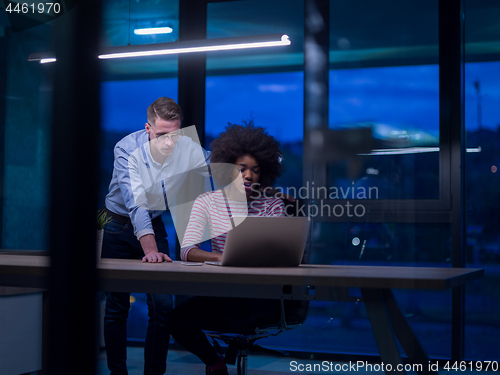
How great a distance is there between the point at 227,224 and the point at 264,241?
1.86ft

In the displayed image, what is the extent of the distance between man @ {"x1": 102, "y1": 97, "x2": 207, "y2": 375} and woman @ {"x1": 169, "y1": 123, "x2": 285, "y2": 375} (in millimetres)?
290

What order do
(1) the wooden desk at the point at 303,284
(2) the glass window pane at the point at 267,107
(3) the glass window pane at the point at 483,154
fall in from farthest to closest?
(2) the glass window pane at the point at 267,107 → (3) the glass window pane at the point at 483,154 → (1) the wooden desk at the point at 303,284

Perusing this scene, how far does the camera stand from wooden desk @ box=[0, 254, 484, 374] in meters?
1.36

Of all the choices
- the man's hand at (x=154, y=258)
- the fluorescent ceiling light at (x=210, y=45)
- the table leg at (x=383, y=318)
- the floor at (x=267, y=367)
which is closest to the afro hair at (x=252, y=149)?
the man's hand at (x=154, y=258)

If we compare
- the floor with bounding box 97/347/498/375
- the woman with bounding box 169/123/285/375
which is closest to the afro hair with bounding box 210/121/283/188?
the woman with bounding box 169/123/285/375

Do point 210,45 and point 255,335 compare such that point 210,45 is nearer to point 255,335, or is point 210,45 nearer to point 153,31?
point 153,31

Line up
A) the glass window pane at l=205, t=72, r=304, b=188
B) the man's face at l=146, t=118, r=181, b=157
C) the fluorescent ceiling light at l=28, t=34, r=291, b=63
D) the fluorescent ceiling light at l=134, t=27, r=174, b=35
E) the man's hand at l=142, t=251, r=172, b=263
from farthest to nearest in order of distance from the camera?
1. the fluorescent ceiling light at l=134, t=27, r=174, b=35
2. the glass window pane at l=205, t=72, r=304, b=188
3. the fluorescent ceiling light at l=28, t=34, r=291, b=63
4. the man's face at l=146, t=118, r=181, b=157
5. the man's hand at l=142, t=251, r=172, b=263

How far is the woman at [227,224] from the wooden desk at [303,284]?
41 cm

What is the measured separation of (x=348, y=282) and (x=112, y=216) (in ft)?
5.00

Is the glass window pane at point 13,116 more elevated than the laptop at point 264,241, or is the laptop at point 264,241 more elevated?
the glass window pane at point 13,116

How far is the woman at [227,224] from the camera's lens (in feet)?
6.41

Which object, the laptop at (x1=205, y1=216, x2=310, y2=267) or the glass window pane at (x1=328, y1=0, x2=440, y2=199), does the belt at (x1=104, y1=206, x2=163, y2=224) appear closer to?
the laptop at (x1=205, y1=216, x2=310, y2=267)

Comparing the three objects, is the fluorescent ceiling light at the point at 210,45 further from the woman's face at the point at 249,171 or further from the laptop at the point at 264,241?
the laptop at the point at 264,241

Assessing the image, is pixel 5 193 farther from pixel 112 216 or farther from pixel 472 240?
pixel 472 240
